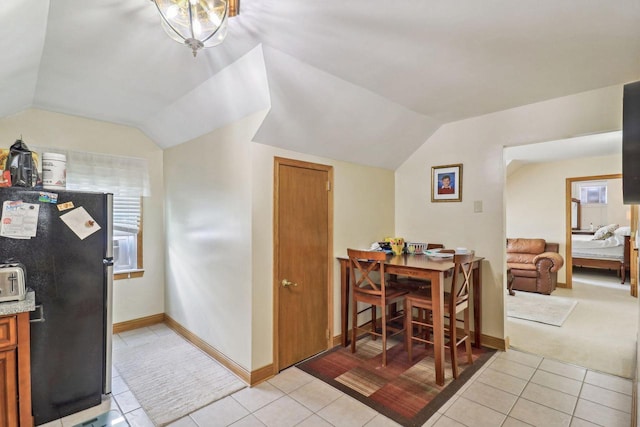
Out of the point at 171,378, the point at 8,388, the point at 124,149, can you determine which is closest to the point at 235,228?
the point at 171,378

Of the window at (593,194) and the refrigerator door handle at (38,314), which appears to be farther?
the window at (593,194)

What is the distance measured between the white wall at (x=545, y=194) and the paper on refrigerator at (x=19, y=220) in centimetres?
742

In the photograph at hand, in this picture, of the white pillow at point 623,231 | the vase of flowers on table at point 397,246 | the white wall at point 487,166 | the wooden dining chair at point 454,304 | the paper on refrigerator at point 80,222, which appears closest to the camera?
the paper on refrigerator at point 80,222

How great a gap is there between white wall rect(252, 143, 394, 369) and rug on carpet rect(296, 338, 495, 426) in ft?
1.33

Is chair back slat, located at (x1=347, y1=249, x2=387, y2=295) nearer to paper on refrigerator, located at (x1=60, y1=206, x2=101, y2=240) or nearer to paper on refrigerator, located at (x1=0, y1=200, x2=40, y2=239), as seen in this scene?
paper on refrigerator, located at (x1=60, y1=206, x2=101, y2=240)

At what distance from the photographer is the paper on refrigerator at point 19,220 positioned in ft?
6.34

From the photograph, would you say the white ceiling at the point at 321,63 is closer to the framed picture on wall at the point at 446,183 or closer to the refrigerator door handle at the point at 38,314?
the framed picture on wall at the point at 446,183

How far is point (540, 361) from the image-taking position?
9.39 feet

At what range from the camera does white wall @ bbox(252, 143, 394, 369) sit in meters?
2.56

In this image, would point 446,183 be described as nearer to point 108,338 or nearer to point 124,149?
point 108,338

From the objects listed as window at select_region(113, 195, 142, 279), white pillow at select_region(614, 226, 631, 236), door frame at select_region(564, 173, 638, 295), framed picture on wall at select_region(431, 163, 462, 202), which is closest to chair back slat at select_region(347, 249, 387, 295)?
framed picture on wall at select_region(431, 163, 462, 202)

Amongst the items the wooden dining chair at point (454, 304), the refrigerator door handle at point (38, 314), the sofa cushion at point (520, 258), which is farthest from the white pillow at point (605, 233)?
the refrigerator door handle at point (38, 314)

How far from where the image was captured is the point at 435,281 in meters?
2.51

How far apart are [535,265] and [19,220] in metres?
6.61
